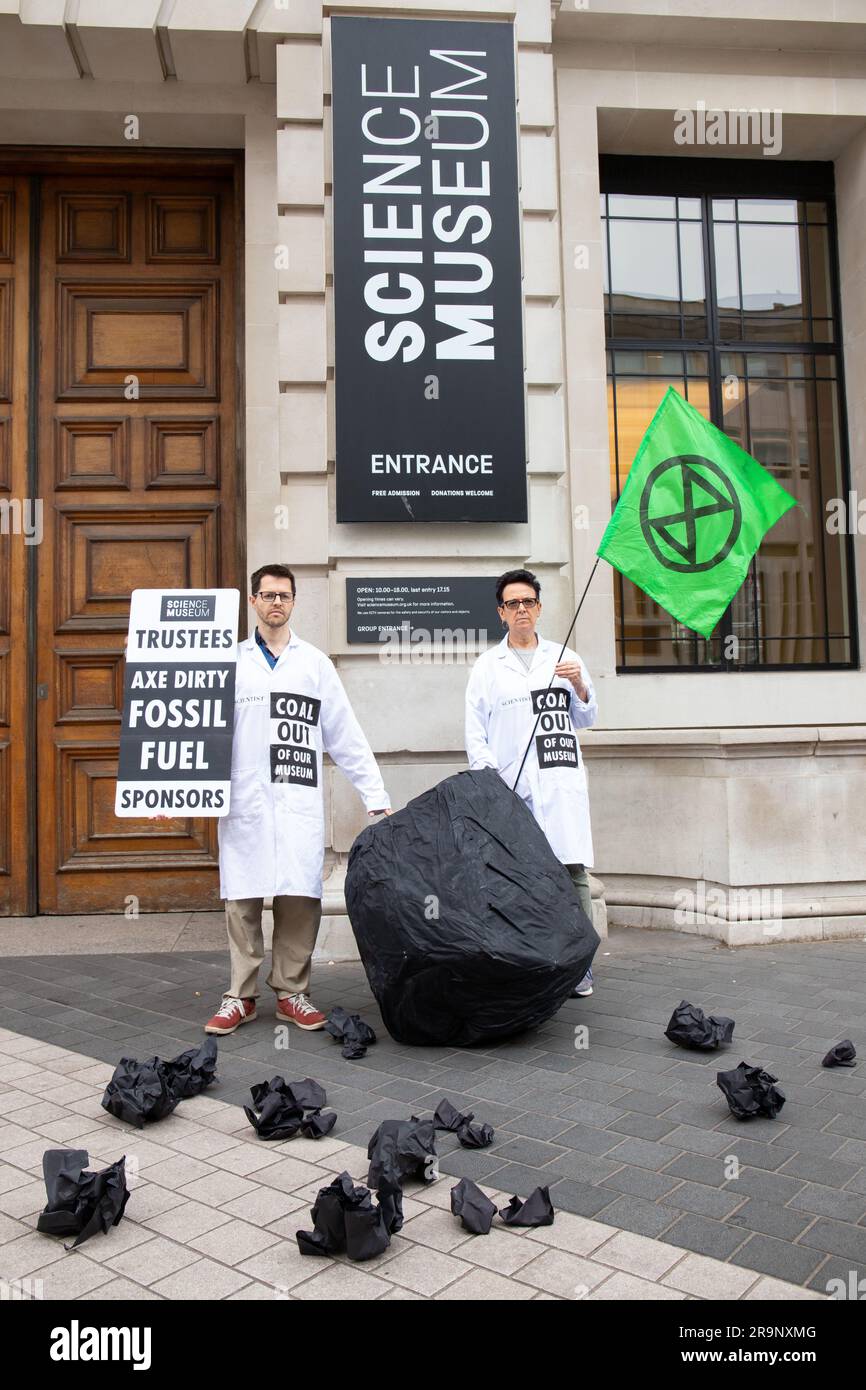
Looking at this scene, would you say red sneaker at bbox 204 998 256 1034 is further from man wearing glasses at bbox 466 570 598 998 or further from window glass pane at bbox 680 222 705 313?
window glass pane at bbox 680 222 705 313

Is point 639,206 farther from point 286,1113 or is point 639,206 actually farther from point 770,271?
point 286,1113

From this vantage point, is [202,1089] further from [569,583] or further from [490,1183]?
[569,583]

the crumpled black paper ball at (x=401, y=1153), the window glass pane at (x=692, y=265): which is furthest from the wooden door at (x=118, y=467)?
the crumpled black paper ball at (x=401, y=1153)

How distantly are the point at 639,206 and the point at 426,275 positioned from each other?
8.49ft

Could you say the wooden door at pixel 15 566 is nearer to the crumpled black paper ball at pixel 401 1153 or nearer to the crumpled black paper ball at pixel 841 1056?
the crumpled black paper ball at pixel 401 1153

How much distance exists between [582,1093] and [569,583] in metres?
3.90

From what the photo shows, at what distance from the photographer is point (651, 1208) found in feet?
10.00

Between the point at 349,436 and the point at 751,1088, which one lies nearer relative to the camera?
the point at 751,1088

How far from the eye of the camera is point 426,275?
22.8 feet

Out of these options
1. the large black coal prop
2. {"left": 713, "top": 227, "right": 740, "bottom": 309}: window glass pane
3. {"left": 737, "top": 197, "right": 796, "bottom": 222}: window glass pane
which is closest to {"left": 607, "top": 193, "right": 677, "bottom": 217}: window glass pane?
{"left": 713, "top": 227, "right": 740, "bottom": 309}: window glass pane

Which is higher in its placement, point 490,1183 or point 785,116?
point 785,116

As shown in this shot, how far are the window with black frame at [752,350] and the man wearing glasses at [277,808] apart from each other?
376 cm

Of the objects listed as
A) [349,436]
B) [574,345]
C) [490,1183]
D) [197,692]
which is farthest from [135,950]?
[574,345]

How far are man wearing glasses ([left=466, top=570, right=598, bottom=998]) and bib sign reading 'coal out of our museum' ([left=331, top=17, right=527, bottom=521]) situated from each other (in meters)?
1.46
